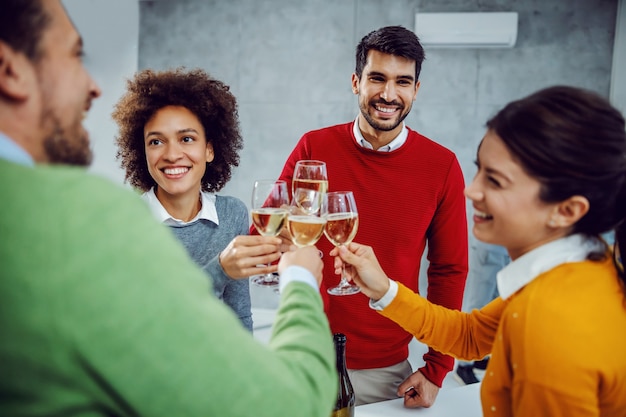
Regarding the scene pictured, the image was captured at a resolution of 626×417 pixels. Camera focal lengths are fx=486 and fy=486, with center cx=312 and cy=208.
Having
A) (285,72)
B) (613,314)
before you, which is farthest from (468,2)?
(613,314)

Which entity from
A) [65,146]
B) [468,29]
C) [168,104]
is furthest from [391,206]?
[468,29]

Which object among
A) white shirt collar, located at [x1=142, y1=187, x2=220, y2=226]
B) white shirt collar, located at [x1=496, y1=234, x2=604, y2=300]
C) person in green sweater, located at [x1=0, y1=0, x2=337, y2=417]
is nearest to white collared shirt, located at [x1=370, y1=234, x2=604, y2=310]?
white shirt collar, located at [x1=496, y1=234, x2=604, y2=300]

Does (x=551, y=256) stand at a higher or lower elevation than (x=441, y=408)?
higher

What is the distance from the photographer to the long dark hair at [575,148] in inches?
36.5

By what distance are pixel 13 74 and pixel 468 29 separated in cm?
386

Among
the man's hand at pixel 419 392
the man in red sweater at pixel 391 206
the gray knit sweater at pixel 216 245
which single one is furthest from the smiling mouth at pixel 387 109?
the man's hand at pixel 419 392

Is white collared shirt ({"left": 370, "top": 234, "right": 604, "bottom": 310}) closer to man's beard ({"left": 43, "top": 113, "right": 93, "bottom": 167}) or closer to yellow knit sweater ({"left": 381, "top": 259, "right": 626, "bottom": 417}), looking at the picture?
yellow knit sweater ({"left": 381, "top": 259, "right": 626, "bottom": 417})

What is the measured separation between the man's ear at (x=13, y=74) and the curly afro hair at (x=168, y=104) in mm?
1090

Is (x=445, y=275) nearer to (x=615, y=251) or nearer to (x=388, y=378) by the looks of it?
(x=388, y=378)

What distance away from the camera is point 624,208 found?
1.00m

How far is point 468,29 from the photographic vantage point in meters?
3.91

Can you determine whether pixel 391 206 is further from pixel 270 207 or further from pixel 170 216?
pixel 170 216

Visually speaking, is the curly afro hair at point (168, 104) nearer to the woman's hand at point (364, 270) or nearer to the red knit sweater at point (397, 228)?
the red knit sweater at point (397, 228)

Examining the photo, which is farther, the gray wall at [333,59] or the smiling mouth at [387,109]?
the gray wall at [333,59]
